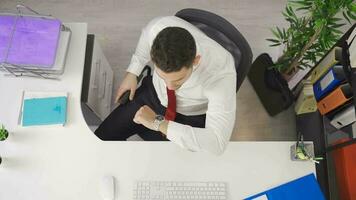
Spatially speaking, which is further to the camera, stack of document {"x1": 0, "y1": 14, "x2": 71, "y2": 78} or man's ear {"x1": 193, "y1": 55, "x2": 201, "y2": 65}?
stack of document {"x1": 0, "y1": 14, "x2": 71, "y2": 78}

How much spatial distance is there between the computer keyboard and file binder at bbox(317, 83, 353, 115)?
74 cm

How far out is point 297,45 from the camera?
1.89 meters

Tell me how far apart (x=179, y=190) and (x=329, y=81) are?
3.10 ft

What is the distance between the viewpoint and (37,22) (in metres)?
1.57

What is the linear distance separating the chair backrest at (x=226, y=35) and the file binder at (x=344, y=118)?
64 cm

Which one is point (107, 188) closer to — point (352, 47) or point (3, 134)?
point (3, 134)

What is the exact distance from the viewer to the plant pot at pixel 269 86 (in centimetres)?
213

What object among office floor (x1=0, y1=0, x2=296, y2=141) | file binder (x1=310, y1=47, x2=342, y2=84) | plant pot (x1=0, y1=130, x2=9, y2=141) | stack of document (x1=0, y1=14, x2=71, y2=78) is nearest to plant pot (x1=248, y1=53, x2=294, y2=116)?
office floor (x1=0, y1=0, x2=296, y2=141)

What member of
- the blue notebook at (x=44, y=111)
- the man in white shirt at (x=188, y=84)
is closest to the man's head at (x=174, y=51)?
the man in white shirt at (x=188, y=84)

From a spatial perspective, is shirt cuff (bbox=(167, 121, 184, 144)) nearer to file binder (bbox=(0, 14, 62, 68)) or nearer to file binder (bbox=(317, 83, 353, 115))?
file binder (bbox=(0, 14, 62, 68))

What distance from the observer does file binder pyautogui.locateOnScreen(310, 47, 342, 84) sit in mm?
1619

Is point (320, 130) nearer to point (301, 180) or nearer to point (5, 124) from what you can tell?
point (301, 180)

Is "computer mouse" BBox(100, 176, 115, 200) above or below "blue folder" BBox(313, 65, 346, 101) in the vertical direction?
below

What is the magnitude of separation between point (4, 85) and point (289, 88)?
1.59m
